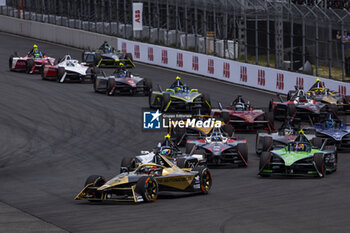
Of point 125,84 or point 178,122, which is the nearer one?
point 178,122

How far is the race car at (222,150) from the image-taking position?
80.4 feet

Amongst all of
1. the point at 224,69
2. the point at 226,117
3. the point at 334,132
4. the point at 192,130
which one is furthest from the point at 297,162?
the point at 224,69

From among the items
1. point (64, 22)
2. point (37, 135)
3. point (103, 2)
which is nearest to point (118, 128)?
point (37, 135)

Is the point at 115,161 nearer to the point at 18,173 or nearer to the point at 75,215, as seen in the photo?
the point at 18,173

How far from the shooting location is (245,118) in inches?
1243

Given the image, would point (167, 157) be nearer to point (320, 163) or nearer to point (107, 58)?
point (320, 163)

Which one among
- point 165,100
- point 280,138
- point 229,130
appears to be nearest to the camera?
point 280,138

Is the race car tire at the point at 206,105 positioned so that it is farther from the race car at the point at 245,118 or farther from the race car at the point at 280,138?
the race car at the point at 280,138

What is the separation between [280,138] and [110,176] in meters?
5.99

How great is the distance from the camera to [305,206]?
58.9 feet

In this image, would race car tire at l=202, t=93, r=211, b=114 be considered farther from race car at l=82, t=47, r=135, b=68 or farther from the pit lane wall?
race car at l=82, t=47, r=135, b=68

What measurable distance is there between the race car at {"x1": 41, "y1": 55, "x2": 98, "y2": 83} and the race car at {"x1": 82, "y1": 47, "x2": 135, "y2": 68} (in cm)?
475

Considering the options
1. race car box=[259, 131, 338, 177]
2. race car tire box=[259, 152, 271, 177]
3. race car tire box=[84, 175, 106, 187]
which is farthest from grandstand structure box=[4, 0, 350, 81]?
race car tire box=[84, 175, 106, 187]

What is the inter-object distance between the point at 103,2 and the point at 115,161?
3507cm
